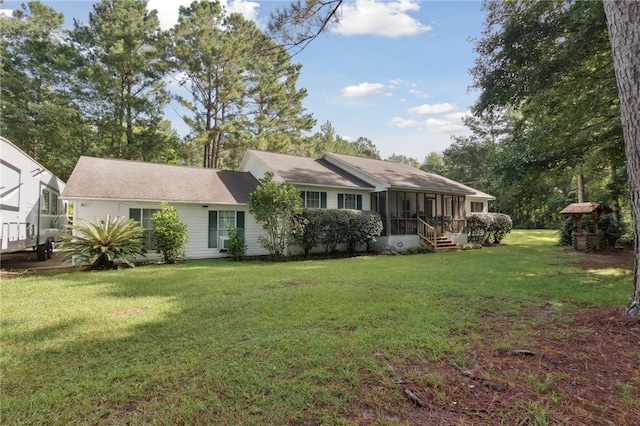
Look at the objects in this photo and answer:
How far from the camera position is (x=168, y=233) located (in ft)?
36.2

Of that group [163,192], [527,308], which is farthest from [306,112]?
[527,308]

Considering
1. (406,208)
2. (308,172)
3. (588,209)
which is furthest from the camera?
(406,208)

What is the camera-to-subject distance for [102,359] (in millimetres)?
3359

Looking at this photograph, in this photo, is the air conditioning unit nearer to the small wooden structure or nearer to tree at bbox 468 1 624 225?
tree at bbox 468 1 624 225

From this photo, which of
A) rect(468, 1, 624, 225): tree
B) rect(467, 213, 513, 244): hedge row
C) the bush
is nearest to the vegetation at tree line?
rect(468, 1, 624, 225): tree

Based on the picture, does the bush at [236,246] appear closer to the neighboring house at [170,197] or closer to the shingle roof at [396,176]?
the neighboring house at [170,197]

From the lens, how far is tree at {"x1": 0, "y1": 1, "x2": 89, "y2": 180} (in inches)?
Result: 762

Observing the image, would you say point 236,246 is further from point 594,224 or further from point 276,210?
point 594,224

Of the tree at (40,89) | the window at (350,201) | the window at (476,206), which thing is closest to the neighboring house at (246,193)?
the window at (350,201)

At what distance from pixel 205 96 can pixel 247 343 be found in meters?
23.1

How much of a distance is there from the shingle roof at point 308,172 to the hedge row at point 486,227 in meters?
7.27

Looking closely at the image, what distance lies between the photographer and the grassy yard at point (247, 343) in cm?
250

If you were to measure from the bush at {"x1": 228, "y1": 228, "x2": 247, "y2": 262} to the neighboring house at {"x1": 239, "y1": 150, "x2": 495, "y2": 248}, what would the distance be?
3227mm

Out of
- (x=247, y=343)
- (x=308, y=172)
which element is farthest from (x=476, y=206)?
(x=247, y=343)
